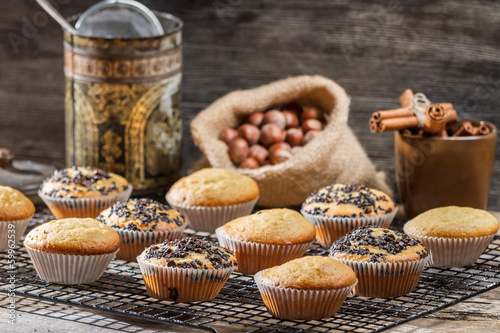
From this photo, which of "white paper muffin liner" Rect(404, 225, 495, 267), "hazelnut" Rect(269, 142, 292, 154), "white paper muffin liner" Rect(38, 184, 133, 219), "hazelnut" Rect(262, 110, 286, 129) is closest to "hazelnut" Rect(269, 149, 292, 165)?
"hazelnut" Rect(269, 142, 292, 154)

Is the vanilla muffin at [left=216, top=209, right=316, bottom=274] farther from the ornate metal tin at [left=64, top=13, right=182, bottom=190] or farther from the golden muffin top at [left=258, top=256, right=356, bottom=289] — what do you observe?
the ornate metal tin at [left=64, top=13, right=182, bottom=190]

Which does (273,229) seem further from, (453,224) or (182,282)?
(453,224)

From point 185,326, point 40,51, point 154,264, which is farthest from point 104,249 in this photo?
point 40,51

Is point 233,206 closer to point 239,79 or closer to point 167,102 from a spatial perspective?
point 167,102

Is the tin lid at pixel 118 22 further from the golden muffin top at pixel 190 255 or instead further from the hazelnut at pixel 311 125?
the golden muffin top at pixel 190 255

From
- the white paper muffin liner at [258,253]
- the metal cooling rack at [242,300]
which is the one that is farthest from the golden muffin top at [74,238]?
the white paper muffin liner at [258,253]

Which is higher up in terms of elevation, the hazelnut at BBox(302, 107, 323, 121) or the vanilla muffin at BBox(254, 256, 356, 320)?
the hazelnut at BBox(302, 107, 323, 121)
